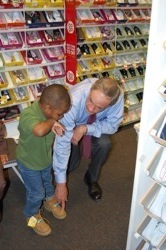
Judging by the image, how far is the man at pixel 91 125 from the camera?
1.87m

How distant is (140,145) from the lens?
4.66 ft

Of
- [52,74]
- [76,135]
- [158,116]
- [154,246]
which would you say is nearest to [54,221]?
[76,135]

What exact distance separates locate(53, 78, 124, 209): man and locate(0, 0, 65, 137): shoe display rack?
2.87 ft

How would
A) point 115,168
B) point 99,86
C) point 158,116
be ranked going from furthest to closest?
point 115,168, point 99,86, point 158,116

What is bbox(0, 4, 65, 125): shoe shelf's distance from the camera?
268 centimetres

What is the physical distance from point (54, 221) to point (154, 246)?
792mm

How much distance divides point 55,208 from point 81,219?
0.20 m

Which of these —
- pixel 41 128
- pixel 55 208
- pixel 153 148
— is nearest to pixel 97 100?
pixel 41 128

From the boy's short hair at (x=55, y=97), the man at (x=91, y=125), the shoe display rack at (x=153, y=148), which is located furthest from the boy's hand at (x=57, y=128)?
the shoe display rack at (x=153, y=148)

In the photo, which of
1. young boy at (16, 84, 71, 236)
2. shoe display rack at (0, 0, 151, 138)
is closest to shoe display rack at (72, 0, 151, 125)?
shoe display rack at (0, 0, 151, 138)

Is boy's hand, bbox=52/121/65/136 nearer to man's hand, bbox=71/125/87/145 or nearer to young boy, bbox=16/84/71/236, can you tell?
young boy, bbox=16/84/71/236

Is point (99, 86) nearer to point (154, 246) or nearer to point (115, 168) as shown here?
point (154, 246)

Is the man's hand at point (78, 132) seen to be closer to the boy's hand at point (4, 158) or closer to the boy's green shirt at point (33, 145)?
the boy's green shirt at point (33, 145)

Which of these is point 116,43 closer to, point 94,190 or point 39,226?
point 94,190
